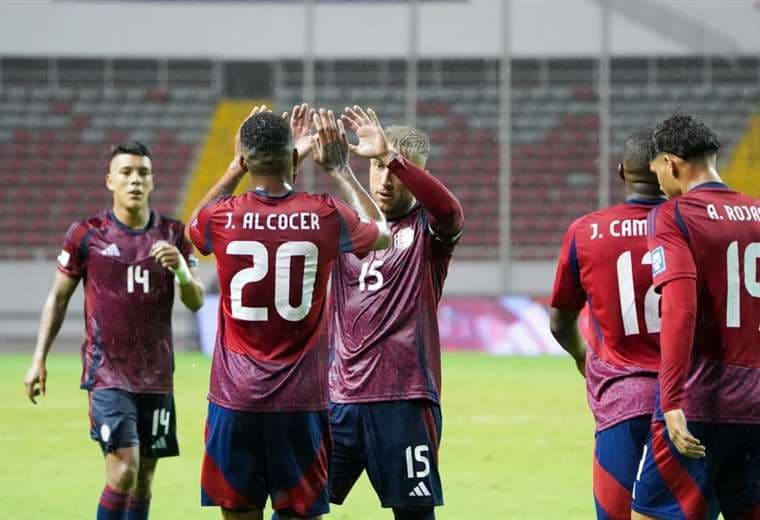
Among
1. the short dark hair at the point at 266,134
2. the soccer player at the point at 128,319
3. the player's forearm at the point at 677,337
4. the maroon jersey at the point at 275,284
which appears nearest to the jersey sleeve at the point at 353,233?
the maroon jersey at the point at 275,284

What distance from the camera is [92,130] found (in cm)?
3338

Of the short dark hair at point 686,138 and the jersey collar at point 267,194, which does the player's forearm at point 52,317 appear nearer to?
the jersey collar at point 267,194

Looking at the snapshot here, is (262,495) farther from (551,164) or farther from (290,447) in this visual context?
(551,164)

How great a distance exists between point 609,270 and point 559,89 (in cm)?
2935

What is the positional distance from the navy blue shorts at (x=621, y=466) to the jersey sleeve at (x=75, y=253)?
3.53 m

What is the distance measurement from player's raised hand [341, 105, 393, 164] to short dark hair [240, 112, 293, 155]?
399mm

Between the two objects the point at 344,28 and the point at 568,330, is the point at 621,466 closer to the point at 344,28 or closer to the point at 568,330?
the point at 568,330

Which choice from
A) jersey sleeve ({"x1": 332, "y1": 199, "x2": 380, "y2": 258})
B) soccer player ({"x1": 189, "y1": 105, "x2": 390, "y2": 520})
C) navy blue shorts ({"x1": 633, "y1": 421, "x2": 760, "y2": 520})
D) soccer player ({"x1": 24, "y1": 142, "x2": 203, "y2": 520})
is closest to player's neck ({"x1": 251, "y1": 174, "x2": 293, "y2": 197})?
soccer player ({"x1": 189, "y1": 105, "x2": 390, "y2": 520})

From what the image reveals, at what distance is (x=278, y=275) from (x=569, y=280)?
126 cm

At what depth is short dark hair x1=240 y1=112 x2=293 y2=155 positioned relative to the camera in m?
4.91

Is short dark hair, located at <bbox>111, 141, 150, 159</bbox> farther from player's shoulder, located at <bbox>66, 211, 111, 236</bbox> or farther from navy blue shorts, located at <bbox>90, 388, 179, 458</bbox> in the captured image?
navy blue shorts, located at <bbox>90, 388, 179, 458</bbox>

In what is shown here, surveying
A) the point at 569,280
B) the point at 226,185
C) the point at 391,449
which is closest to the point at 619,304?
the point at 569,280

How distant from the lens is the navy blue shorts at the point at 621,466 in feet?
16.4

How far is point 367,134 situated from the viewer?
208 inches
